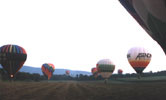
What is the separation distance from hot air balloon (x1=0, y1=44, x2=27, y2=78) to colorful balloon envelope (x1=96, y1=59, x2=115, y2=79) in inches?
899

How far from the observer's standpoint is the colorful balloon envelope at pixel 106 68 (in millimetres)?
54281

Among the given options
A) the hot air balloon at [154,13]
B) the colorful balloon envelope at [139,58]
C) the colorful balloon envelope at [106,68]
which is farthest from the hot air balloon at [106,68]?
the hot air balloon at [154,13]

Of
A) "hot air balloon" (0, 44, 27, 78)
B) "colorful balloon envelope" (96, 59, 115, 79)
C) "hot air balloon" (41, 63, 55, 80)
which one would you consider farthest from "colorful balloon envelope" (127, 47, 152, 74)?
"hot air balloon" (41, 63, 55, 80)

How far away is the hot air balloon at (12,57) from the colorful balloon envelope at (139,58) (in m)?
21.6

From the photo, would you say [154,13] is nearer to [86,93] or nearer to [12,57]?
[86,93]

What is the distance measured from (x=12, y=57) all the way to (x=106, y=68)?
2655cm

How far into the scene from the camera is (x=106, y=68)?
5466 centimetres

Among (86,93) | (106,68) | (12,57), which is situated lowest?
(86,93)

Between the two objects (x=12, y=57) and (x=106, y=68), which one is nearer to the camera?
(x=12, y=57)

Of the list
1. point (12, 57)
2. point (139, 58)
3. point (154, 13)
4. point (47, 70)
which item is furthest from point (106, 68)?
point (154, 13)

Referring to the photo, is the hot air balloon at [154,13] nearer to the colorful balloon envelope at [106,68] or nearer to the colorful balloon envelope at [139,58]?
the colorful balloon envelope at [139,58]

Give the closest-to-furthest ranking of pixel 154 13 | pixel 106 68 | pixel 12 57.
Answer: pixel 154 13 < pixel 12 57 < pixel 106 68

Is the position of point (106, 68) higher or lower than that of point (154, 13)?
lower

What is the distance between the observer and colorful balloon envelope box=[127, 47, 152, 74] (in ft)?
118
